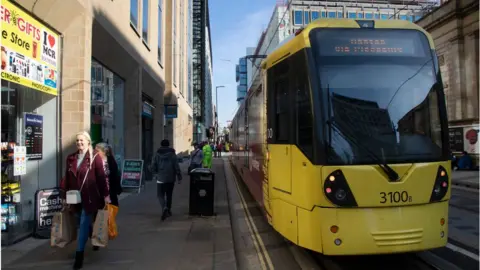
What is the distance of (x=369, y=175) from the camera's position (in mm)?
4828

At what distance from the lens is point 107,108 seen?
47.1ft

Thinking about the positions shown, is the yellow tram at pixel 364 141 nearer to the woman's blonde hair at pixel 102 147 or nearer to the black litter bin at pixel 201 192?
the woman's blonde hair at pixel 102 147

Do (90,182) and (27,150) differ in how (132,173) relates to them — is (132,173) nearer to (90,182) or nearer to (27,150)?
(27,150)

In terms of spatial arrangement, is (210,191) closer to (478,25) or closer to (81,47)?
(81,47)

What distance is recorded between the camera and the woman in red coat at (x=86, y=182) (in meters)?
5.25

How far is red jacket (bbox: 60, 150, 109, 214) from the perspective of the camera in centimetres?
524

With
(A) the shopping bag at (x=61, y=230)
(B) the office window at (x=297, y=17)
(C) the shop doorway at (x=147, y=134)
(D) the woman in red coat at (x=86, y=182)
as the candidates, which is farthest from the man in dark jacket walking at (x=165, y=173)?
(B) the office window at (x=297, y=17)

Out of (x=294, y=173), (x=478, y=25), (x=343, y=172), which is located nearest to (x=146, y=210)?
(x=294, y=173)

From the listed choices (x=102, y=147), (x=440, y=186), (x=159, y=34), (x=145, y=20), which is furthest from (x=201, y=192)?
(x=159, y=34)

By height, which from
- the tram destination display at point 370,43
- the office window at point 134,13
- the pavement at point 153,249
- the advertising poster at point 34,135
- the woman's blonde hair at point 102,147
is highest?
Result: the office window at point 134,13

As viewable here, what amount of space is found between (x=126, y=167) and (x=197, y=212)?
5.19 metres

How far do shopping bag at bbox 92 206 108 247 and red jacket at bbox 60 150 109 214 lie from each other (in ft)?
0.29

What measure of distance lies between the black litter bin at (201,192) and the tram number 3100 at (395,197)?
496 centimetres

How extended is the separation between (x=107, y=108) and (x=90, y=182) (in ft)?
31.6
